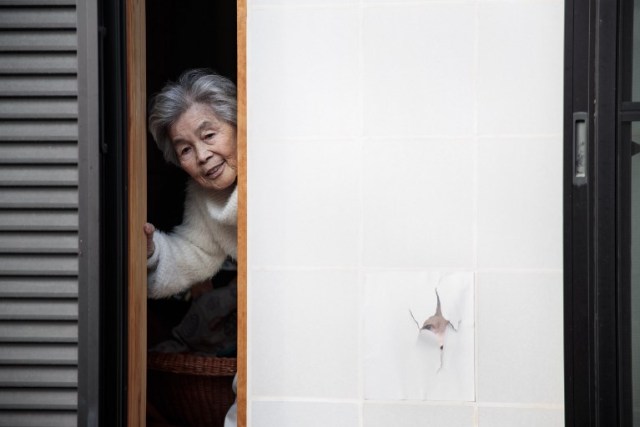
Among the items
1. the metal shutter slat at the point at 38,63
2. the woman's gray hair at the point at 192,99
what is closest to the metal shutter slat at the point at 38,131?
the metal shutter slat at the point at 38,63

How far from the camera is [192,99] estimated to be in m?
1.92

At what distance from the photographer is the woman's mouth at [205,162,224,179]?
189 centimetres

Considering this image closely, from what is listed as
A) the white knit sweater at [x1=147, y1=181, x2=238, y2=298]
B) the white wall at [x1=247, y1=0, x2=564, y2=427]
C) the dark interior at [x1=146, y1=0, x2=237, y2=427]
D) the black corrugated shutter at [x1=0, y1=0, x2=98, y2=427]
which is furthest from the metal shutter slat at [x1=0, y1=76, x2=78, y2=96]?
the dark interior at [x1=146, y1=0, x2=237, y2=427]

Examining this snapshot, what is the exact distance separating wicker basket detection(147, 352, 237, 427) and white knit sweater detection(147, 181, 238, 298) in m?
0.26

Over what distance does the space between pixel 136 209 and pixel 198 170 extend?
444 millimetres

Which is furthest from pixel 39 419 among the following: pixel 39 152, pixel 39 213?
pixel 39 152

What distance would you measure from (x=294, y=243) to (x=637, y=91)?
74cm

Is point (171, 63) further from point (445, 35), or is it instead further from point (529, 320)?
point (529, 320)

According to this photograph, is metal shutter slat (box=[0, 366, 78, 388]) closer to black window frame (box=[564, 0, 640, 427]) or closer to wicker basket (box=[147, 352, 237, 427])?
wicker basket (box=[147, 352, 237, 427])

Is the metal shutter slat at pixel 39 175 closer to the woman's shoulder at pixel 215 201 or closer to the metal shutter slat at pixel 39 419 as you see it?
the metal shutter slat at pixel 39 419

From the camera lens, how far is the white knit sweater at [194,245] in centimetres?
193

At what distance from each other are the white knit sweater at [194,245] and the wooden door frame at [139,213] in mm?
→ 338

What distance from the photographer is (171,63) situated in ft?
8.45

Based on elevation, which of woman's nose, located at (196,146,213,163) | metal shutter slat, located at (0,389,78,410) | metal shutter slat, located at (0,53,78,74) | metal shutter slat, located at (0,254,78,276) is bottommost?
metal shutter slat, located at (0,389,78,410)
